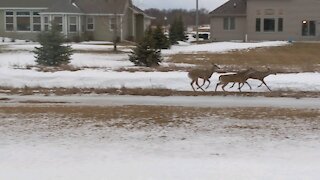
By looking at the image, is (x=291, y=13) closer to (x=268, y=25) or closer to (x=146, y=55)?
(x=268, y=25)

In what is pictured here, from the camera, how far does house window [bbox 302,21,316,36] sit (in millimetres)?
57672

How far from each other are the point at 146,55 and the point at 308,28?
3458 cm

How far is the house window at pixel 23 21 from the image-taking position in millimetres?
57094

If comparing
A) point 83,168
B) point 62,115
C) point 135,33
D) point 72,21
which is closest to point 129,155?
point 83,168

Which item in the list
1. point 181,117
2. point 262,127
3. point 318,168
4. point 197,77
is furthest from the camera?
point 197,77

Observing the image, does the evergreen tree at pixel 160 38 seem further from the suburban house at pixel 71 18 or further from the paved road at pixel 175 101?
the paved road at pixel 175 101

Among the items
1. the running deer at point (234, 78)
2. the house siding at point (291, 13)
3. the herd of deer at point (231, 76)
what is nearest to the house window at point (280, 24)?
the house siding at point (291, 13)

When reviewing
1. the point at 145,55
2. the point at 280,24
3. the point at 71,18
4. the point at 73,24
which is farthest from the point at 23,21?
the point at 145,55

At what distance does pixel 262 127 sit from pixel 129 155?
369 cm

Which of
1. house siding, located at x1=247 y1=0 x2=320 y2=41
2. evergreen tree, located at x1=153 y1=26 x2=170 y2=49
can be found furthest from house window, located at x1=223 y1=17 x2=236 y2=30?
evergreen tree, located at x1=153 y1=26 x2=170 y2=49

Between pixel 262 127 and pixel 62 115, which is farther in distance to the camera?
pixel 62 115

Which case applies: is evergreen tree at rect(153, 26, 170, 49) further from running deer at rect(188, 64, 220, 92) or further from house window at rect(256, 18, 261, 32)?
running deer at rect(188, 64, 220, 92)

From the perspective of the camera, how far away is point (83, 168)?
8.09 metres

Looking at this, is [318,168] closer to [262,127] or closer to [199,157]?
[199,157]
